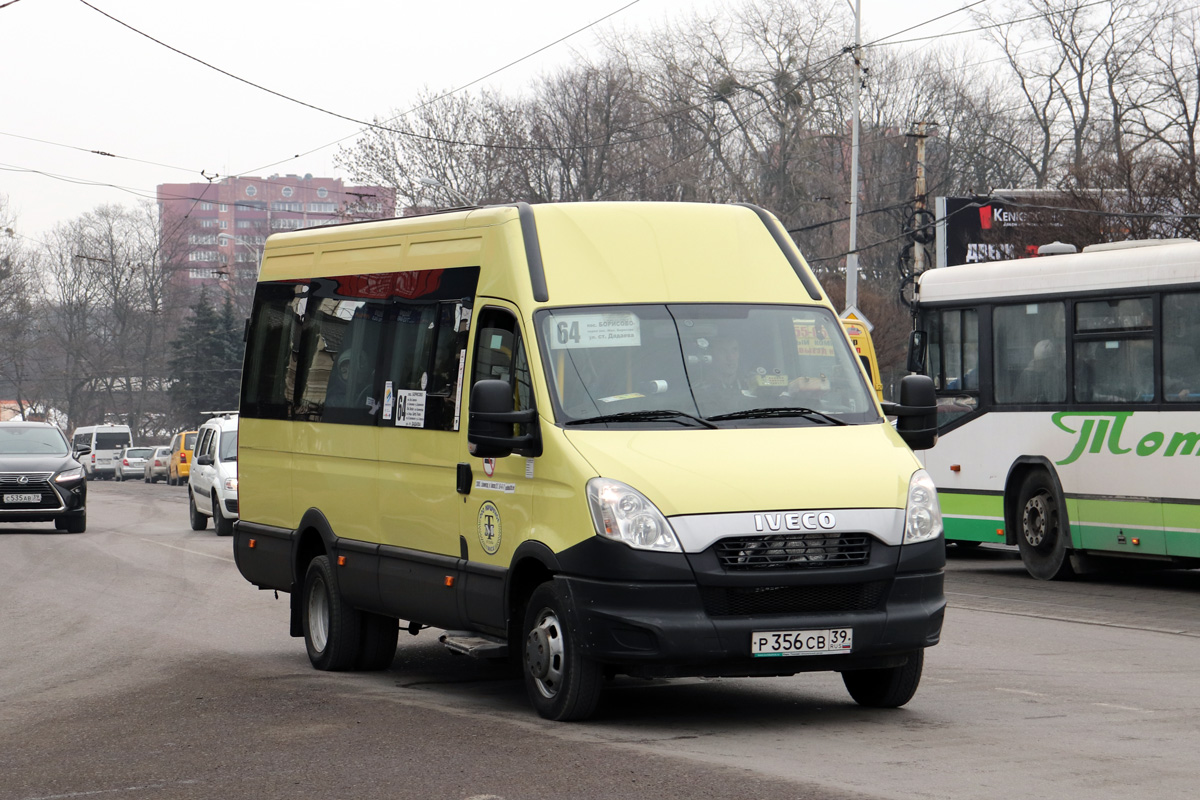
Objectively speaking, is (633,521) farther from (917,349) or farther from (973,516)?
(917,349)

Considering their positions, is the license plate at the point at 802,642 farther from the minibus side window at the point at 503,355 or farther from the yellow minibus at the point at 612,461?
the minibus side window at the point at 503,355

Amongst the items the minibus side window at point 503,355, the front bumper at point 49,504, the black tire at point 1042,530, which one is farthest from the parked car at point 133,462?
the minibus side window at point 503,355

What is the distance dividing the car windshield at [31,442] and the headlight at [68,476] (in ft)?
1.36

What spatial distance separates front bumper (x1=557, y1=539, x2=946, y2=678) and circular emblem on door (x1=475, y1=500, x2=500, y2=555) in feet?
2.45

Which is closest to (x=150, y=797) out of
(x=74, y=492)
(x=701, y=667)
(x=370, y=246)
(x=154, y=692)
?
(x=701, y=667)

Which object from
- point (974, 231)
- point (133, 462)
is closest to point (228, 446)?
point (974, 231)

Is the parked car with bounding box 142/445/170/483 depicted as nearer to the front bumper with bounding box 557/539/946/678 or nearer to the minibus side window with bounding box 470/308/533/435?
the minibus side window with bounding box 470/308/533/435

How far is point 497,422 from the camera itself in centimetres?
801

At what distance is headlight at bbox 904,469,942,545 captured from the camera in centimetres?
787

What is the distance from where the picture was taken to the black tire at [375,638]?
10.4m

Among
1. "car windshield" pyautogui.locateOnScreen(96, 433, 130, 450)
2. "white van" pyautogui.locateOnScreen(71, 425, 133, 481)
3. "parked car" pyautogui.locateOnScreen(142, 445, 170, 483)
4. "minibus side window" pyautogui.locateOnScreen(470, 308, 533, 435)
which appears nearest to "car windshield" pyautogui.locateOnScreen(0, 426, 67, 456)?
"minibus side window" pyautogui.locateOnScreen(470, 308, 533, 435)

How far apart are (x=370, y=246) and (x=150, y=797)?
15.0 feet

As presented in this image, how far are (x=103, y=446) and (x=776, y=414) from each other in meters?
78.3

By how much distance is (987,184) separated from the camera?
55.0 metres
